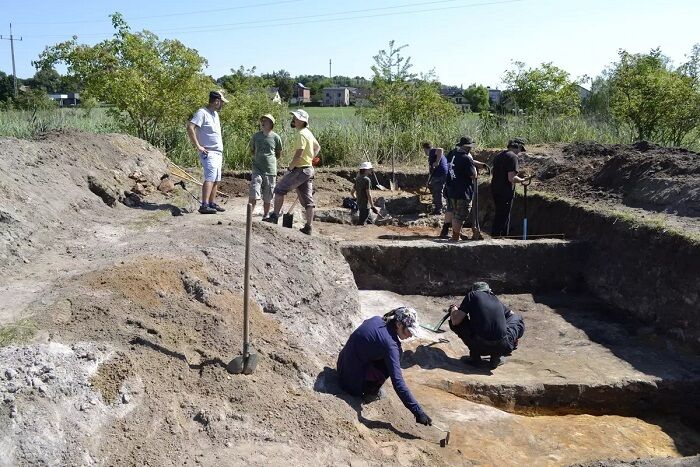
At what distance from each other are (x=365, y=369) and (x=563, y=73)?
1955cm

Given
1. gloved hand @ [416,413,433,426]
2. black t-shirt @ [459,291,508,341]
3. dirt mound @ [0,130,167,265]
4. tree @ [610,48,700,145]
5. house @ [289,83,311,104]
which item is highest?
house @ [289,83,311,104]

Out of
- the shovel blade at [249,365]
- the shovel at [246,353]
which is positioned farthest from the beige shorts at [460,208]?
the shovel blade at [249,365]

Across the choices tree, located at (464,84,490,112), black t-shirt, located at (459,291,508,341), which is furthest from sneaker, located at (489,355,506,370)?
tree, located at (464,84,490,112)

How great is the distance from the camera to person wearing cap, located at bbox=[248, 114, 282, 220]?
8.25 m

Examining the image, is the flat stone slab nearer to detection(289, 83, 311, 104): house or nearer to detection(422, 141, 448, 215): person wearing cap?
detection(422, 141, 448, 215): person wearing cap

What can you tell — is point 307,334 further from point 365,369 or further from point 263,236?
point 263,236

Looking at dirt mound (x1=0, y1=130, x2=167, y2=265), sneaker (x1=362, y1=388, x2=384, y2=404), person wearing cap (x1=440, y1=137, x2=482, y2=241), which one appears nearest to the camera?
sneaker (x1=362, y1=388, x2=384, y2=404)

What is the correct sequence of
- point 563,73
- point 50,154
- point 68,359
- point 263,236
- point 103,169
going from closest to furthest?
point 68,359 < point 263,236 < point 50,154 < point 103,169 < point 563,73

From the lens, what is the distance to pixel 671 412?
650 centimetres

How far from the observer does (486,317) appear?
22.0ft

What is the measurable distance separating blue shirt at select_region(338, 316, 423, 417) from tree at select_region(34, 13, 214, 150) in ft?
33.0

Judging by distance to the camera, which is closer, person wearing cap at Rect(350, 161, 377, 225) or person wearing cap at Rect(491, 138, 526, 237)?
person wearing cap at Rect(491, 138, 526, 237)


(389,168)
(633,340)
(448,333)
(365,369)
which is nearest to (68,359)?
(365,369)

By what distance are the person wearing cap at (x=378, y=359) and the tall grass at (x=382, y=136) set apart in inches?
423
